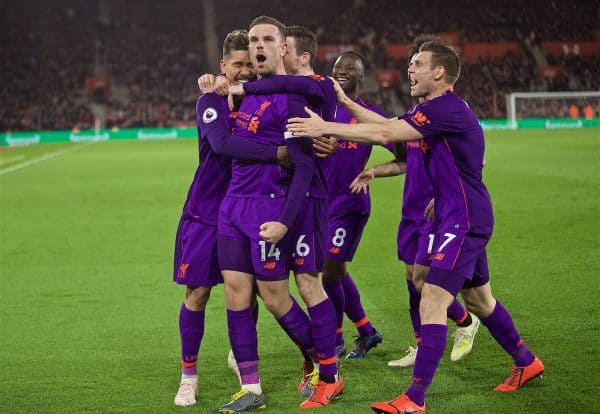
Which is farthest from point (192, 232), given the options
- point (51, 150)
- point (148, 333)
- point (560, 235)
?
point (51, 150)

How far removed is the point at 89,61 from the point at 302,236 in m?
46.4

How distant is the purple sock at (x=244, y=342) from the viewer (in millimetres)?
5207

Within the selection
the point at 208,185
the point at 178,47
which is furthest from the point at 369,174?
the point at 178,47

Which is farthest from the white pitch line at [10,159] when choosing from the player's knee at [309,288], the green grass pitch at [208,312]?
the player's knee at [309,288]

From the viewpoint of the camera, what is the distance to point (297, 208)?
497 cm

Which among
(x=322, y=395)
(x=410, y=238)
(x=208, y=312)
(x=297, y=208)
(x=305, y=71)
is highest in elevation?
(x=305, y=71)

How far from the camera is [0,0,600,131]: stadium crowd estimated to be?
45312 mm

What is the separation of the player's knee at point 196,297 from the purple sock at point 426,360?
4.29ft

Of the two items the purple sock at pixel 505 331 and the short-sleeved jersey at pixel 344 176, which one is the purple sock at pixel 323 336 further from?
the short-sleeved jersey at pixel 344 176

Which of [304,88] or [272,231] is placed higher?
[304,88]

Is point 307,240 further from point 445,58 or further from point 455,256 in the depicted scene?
point 445,58

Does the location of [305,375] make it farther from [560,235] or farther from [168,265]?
[560,235]

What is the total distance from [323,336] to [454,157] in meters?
1.24

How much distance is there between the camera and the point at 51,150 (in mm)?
33531
